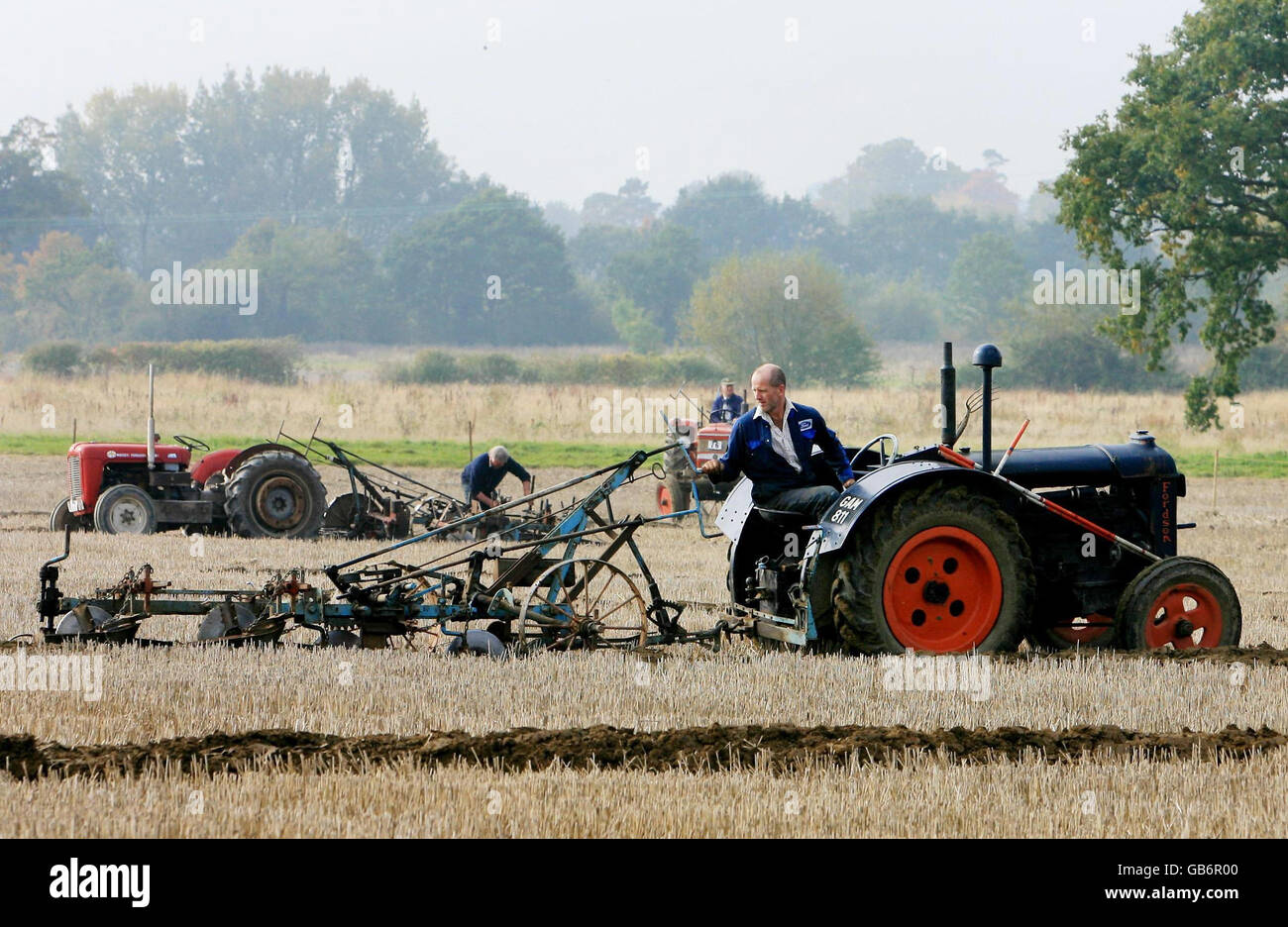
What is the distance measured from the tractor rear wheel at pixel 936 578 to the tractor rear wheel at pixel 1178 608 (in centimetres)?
64

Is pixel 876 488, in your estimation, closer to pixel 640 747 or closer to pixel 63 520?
pixel 640 747

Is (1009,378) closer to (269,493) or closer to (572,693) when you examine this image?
(269,493)

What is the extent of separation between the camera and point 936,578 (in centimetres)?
750

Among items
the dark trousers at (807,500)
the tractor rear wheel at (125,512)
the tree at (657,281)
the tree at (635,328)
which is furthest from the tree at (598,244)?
the dark trousers at (807,500)

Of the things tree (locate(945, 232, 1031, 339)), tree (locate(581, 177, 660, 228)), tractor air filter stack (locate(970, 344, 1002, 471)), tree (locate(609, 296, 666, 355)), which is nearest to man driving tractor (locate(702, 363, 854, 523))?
tractor air filter stack (locate(970, 344, 1002, 471))

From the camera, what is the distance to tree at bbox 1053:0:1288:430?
22875mm

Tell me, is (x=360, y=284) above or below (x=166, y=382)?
above

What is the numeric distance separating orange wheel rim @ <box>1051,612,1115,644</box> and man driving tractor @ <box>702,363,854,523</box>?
4.99 ft

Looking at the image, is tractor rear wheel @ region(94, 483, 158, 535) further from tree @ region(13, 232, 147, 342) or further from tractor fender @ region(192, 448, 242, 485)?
→ tree @ region(13, 232, 147, 342)

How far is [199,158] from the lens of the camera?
82.1 metres

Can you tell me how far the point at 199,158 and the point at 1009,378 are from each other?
5074cm

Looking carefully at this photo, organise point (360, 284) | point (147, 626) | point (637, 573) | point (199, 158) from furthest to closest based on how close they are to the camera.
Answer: point (199, 158), point (360, 284), point (637, 573), point (147, 626)

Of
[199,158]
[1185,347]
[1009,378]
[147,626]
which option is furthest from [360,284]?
[147,626]

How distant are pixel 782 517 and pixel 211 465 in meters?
9.52
